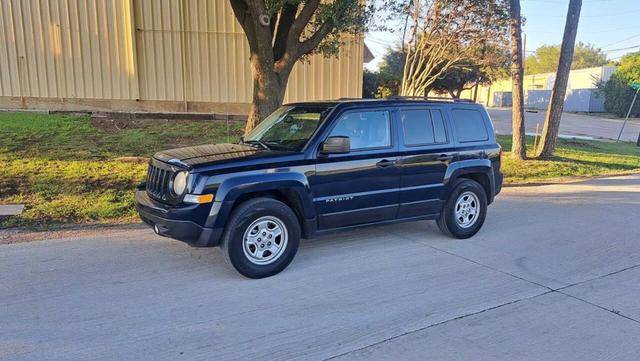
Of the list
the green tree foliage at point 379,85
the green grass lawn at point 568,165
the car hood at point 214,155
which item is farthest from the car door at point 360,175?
→ the green tree foliage at point 379,85

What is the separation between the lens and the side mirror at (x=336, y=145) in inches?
206

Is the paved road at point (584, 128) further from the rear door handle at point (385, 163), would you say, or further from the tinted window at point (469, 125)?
the rear door handle at point (385, 163)

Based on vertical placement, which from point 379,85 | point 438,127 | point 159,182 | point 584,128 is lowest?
point 584,128

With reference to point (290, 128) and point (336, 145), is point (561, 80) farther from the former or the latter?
point (336, 145)

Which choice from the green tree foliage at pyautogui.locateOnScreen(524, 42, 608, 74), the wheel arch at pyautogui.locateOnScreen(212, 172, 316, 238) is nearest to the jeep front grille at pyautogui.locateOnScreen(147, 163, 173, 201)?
the wheel arch at pyautogui.locateOnScreen(212, 172, 316, 238)

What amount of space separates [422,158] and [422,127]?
421 millimetres

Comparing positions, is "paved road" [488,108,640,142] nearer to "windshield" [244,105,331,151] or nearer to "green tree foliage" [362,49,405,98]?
"green tree foliage" [362,49,405,98]

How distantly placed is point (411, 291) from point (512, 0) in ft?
37.1

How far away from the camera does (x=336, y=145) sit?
5230 mm

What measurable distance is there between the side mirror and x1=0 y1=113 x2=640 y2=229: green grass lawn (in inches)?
144

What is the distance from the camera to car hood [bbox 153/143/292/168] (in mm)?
4902

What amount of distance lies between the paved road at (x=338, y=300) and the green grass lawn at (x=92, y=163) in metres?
1.45

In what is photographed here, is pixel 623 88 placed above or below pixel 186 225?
above

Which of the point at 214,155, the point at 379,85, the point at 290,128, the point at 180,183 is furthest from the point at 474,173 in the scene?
the point at 379,85
